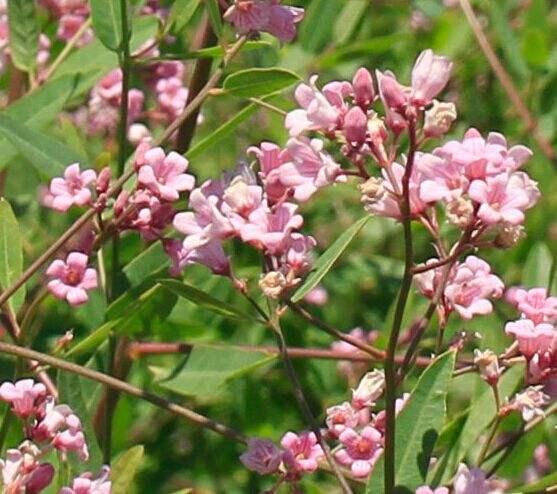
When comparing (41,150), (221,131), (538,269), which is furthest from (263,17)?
(538,269)

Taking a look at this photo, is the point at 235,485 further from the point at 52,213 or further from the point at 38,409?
the point at 38,409

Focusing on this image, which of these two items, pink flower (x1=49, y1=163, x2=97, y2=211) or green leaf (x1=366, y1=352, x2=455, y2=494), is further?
pink flower (x1=49, y1=163, x2=97, y2=211)

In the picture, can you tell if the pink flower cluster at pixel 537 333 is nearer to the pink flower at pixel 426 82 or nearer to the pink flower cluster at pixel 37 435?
the pink flower at pixel 426 82

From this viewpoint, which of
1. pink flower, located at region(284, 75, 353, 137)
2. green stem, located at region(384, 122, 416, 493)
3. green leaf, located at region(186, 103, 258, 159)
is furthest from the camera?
green leaf, located at region(186, 103, 258, 159)

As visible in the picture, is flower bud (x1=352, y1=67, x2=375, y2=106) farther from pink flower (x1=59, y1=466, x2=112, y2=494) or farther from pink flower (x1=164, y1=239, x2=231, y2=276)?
pink flower (x1=59, y1=466, x2=112, y2=494)

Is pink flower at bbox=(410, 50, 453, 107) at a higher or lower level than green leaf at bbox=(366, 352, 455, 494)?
higher

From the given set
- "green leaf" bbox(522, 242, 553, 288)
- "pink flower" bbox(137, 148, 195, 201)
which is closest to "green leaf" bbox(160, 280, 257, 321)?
"pink flower" bbox(137, 148, 195, 201)

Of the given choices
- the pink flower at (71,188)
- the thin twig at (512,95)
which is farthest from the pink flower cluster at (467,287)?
the thin twig at (512,95)
